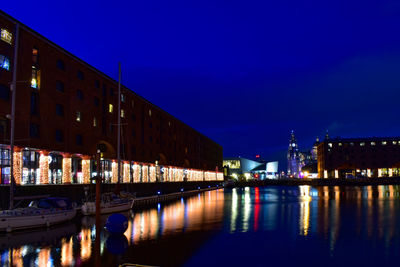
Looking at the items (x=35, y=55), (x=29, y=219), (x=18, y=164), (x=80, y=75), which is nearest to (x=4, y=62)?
(x=35, y=55)

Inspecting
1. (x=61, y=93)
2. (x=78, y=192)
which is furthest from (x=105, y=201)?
(x=61, y=93)

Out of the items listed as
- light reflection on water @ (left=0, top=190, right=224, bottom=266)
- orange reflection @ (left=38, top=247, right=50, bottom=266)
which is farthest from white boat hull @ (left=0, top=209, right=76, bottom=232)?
orange reflection @ (left=38, top=247, right=50, bottom=266)

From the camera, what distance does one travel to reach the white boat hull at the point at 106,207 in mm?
43906

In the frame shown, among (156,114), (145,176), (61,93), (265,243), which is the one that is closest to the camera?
(265,243)

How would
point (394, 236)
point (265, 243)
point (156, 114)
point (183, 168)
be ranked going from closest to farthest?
point (265, 243)
point (394, 236)
point (156, 114)
point (183, 168)

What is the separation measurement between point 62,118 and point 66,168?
22.4 feet

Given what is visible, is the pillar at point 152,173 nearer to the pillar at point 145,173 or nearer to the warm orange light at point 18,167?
the pillar at point 145,173

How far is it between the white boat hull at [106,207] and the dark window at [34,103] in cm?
1311

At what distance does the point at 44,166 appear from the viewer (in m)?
49.0

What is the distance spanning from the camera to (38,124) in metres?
48.2

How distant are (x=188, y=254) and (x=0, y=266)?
967 centimetres

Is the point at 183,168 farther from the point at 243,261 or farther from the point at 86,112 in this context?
the point at 243,261

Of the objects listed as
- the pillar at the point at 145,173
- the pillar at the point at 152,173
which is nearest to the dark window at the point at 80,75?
the pillar at the point at 145,173

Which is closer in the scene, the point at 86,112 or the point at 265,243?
the point at 265,243
